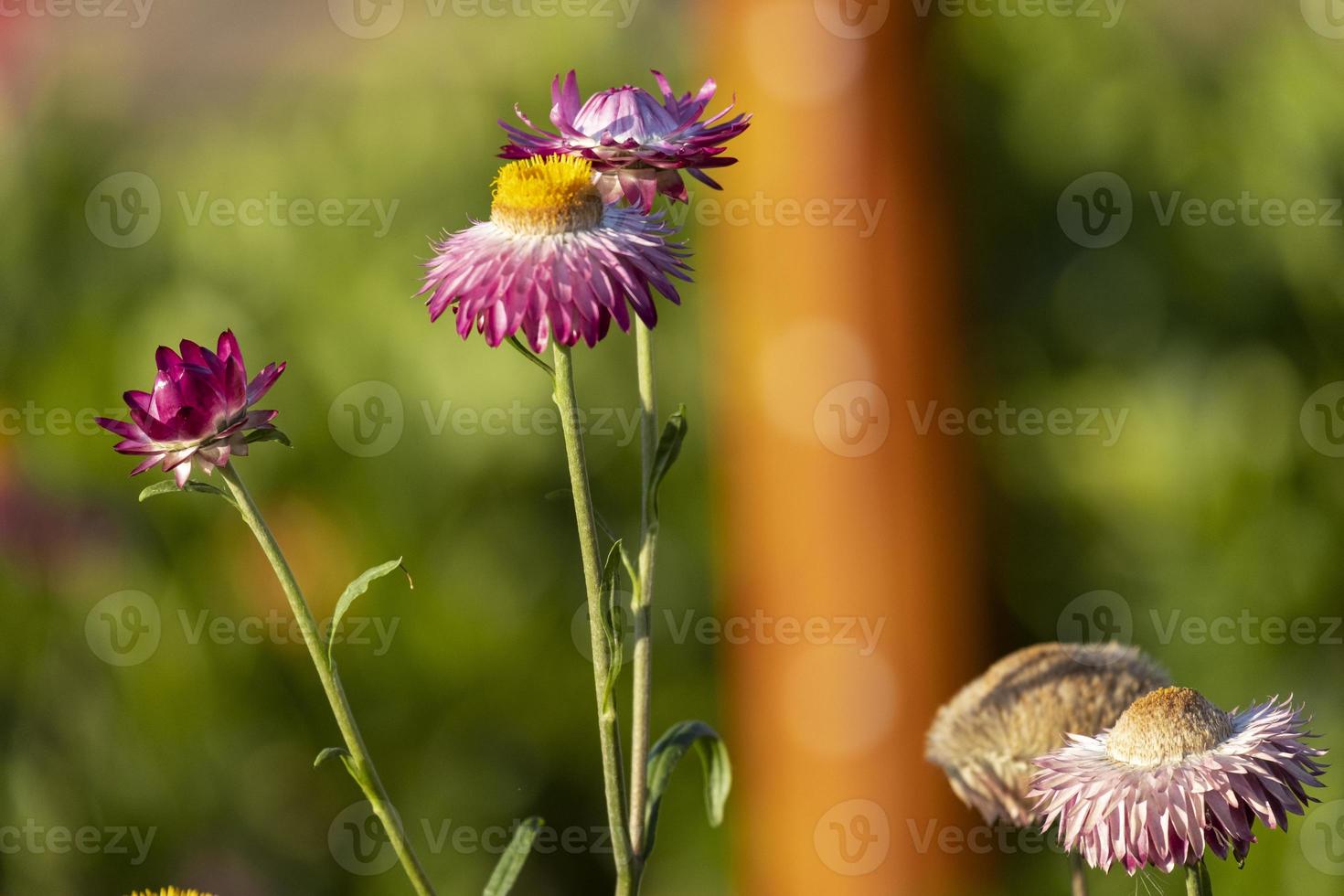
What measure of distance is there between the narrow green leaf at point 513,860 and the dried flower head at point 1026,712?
27 centimetres

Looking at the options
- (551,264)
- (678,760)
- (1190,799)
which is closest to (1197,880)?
(1190,799)

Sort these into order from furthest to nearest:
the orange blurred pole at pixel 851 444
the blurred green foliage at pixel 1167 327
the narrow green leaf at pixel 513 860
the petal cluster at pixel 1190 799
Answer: the blurred green foliage at pixel 1167 327 < the orange blurred pole at pixel 851 444 < the narrow green leaf at pixel 513 860 < the petal cluster at pixel 1190 799

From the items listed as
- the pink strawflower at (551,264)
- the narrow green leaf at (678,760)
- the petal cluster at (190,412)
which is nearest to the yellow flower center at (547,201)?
the pink strawflower at (551,264)

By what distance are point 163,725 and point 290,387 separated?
474mm

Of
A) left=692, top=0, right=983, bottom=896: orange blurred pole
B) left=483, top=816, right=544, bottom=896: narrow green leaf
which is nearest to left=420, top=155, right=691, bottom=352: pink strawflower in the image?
left=483, top=816, right=544, bottom=896: narrow green leaf

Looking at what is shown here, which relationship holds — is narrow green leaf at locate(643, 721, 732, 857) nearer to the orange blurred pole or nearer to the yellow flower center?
the yellow flower center

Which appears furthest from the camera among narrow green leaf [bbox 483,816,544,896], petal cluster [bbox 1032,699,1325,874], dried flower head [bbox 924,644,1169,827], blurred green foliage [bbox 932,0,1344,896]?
blurred green foliage [bbox 932,0,1344,896]

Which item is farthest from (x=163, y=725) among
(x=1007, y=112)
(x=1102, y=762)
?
(x=1102, y=762)

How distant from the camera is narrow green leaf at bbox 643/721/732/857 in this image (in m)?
0.61

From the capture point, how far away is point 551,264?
526mm

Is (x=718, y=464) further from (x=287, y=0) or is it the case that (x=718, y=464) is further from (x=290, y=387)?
(x=287, y=0)

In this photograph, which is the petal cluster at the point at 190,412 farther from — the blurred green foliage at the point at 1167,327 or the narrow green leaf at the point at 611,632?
the blurred green foliage at the point at 1167,327

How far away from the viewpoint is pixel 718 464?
169cm

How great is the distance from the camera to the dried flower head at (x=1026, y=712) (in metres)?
0.72
